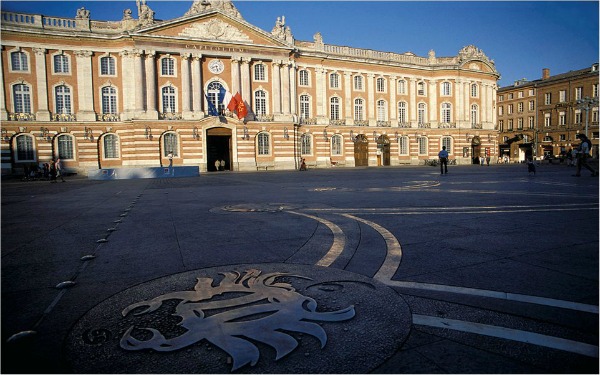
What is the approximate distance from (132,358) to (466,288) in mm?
2719

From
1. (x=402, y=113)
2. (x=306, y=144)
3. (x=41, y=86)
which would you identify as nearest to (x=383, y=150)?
(x=402, y=113)

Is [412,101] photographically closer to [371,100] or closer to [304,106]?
[371,100]

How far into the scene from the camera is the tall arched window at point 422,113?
49.7 m

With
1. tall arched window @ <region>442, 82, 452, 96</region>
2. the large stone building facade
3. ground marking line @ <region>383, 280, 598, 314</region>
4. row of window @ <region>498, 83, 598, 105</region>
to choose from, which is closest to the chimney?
row of window @ <region>498, 83, 598, 105</region>

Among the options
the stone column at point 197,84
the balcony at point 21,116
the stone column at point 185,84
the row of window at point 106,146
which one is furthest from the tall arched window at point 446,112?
the balcony at point 21,116

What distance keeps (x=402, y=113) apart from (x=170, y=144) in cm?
3026

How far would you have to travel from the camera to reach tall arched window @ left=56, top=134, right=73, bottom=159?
1368 inches

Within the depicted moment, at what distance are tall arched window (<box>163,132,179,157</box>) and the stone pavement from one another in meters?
31.3

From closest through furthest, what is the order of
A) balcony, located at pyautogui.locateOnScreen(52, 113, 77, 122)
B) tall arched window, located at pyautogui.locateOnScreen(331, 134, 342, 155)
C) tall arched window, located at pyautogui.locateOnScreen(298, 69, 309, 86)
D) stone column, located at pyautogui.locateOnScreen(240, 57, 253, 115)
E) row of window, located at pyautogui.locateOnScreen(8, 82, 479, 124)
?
row of window, located at pyautogui.locateOnScreen(8, 82, 479, 124) → balcony, located at pyautogui.locateOnScreen(52, 113, 77, 122) → stone column, located at pyautogui.locateOnScreen(240, 57, 253, 115) → tall arched window, located at pyautogui.locateOnScreen(298, 69, 309, 86) → tall arched window, located at pyautogui.locateOnScreen(331, 134, 342, 155)

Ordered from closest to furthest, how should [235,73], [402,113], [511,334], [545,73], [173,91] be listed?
[511,334]
[173,91]
[235,73]
[402,113]
[545,73]

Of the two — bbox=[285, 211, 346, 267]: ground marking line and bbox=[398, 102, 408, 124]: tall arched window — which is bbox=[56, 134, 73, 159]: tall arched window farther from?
bbox=[398, 102, 408, 124]: tall arched window

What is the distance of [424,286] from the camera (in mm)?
3297

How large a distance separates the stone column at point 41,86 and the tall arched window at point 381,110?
120 feet

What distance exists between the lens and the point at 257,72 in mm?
39094
